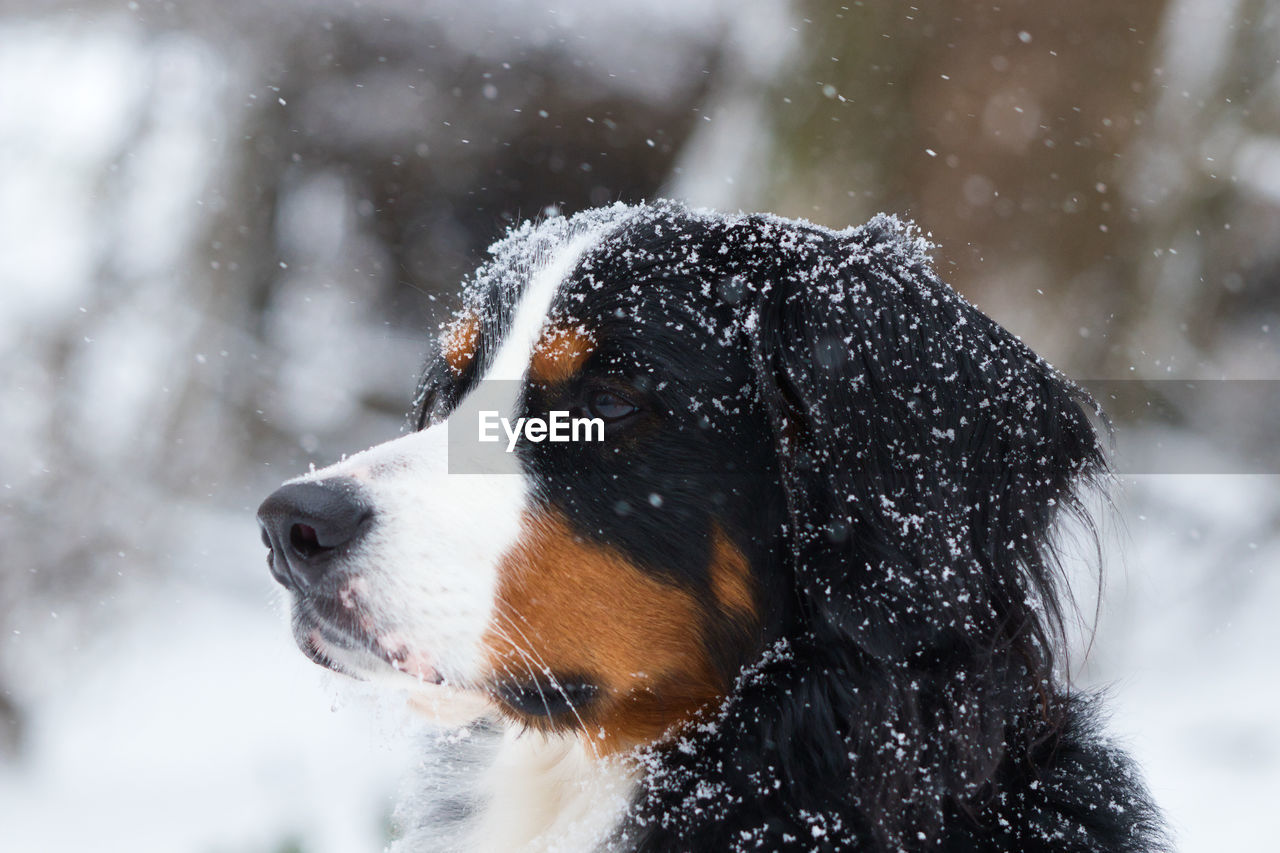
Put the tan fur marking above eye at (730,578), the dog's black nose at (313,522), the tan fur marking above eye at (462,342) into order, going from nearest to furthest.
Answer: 1. the dog's black nose at (313,522)
2. the tan fur marking above eye at (730,578)
3. the tan fur marking above eye at (462,342)

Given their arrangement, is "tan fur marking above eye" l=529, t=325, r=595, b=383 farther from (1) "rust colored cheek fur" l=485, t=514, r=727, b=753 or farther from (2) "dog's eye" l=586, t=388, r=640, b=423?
(1) "rust colored cheek fur" l=485, t=514, r=727, b=753

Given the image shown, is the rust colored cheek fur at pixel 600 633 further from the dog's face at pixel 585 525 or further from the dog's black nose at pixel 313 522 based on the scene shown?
the dog's black nose at pixel 313 522

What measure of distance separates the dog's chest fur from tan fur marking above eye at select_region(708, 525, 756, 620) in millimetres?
375

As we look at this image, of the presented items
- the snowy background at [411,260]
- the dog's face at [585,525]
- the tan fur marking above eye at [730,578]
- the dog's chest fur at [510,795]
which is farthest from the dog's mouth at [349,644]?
the snowy background at [411,260]

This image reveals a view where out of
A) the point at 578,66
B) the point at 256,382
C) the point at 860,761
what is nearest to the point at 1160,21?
the point at 578,66

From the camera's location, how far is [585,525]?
5.89ft

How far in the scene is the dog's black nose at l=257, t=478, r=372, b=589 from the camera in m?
1.61

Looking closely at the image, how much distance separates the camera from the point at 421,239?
6.28m

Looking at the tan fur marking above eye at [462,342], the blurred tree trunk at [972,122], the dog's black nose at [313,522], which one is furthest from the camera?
the blurred tree trunk at [972,122]

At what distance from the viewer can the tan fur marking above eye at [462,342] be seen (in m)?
2.13

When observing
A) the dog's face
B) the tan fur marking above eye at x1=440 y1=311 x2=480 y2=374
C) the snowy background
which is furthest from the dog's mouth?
the snowy background

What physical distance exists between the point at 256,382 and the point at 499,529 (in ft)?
16.7

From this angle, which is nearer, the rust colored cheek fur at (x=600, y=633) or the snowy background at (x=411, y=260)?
the rust colored cheek fur at (x=600, y=633)

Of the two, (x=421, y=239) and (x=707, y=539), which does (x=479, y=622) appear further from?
(x=421, y=239)
